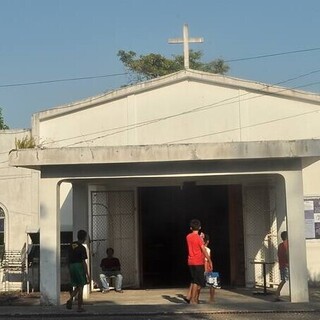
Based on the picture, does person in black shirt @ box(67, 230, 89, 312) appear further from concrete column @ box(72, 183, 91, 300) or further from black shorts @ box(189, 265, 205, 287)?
concrete column @ box(72, 183, 91, 300)

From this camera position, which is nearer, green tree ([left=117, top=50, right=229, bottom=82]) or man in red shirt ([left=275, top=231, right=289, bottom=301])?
man in red shirt ([left=275, top=231, right=289, bottom=301])

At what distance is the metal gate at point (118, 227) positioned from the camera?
1569 centimetres

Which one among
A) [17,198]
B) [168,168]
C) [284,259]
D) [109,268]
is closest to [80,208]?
[109,268]

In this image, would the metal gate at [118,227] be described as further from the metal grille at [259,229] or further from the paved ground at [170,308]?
the metal grille at [259,229]

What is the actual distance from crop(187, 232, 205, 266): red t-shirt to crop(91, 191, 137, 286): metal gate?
4.38 meters

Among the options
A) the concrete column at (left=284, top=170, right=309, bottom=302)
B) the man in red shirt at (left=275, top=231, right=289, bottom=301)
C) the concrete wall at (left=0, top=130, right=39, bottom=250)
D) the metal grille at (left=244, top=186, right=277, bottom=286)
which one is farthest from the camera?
the concrete wall at (left=0, top=130, right=39, bottom=250)

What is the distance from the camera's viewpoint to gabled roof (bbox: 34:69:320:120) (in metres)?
15.7

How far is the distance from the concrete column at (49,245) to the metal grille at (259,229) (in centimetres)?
522

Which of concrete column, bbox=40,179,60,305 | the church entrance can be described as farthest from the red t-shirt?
the church entrance

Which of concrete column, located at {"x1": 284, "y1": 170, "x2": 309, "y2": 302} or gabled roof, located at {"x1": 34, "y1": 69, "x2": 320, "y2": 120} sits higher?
gabled roof, located at {"x1": 34, "y1": 69, "x2": 320, "y2": 120}

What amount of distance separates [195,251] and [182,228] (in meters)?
Answer: 5.27

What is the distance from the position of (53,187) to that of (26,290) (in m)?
4.70

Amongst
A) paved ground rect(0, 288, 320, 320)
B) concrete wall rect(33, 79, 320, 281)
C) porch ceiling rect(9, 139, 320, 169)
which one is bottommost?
paved ground rect(0, 288, 320, 320)

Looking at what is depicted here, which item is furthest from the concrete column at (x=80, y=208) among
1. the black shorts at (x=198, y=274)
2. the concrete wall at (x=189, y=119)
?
the black shorts at (x=198, y=274)
